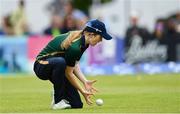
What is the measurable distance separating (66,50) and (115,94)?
16.4 feet

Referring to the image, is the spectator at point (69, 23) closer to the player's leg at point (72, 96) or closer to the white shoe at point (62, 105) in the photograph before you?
the player's leg at point (72, 96)

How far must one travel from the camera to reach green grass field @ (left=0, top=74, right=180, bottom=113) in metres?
15.0

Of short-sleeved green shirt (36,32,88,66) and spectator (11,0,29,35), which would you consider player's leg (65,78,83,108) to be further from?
spectator (11,0,29,35)

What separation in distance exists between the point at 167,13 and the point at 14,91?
2705cm

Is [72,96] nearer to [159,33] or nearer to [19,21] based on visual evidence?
[159,33]

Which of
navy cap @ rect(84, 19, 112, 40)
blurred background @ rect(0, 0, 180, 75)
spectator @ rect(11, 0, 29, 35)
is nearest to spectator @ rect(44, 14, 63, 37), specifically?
blurred background @ rect(0, 0, 180, 75)

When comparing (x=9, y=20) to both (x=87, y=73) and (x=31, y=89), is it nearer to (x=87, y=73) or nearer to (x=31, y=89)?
(x=87, y=73)

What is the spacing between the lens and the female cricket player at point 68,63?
14.6 metres

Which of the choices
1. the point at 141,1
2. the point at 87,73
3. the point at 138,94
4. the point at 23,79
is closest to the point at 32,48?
the point at 87,73

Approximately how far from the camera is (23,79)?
26.8 m

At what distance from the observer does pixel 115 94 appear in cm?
1952

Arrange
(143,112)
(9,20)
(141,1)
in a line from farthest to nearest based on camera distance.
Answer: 1. (141,1)
2. (9,20)
3. (143,112)

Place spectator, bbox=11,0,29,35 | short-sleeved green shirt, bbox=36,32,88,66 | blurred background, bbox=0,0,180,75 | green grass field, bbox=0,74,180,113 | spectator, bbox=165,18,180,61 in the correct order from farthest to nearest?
spectator, bbox=11,0,29,35
spectator, bbox=165,18,180,61
blurred background, bbox=0,0,180,75
green grass field, bbox=0,74,180,113
short-sleeved green shirt, bbox=36,32,88,66

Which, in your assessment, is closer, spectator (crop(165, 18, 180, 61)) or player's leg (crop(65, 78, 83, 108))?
player's leg (crop(65, 78, 83, 108))
